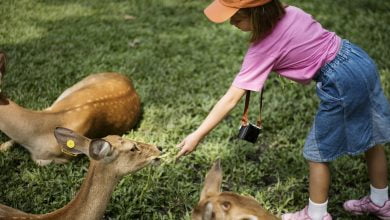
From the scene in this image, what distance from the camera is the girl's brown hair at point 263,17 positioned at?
2930mm

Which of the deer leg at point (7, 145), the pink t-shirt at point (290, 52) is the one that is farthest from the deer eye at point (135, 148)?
the deer leg at point (7, 145)

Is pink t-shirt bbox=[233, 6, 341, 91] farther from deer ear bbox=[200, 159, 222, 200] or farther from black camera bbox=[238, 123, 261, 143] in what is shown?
deer ear bbox=[200, 159, 222, 200]

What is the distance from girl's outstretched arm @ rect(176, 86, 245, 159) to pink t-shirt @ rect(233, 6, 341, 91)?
0.06 m

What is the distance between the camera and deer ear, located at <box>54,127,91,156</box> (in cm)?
309

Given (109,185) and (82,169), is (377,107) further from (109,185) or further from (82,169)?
(82,169)

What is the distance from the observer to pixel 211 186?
2.70 meters

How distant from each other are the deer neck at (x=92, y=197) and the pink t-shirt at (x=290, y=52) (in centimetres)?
95

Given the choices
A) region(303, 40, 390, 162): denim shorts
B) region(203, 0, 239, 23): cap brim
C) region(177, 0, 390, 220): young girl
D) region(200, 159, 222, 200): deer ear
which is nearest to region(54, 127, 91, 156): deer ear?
region(177, 0, 390, 220): young girl

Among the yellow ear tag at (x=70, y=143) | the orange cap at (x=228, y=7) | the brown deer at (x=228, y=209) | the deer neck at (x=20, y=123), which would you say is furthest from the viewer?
the deer neck at (x=20, y=123)

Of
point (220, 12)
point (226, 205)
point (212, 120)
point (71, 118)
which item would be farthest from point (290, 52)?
point (71, 118)

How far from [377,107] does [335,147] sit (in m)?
0.37

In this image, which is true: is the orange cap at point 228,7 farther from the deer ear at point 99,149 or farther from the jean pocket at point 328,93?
the deer ear at point 99,149

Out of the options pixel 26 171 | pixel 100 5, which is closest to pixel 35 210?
pixel 26 171

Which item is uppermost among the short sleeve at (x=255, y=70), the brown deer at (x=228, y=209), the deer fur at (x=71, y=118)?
the short sleeve at (x=255, y=70)
